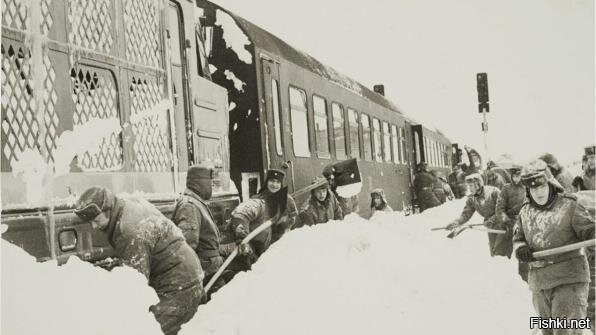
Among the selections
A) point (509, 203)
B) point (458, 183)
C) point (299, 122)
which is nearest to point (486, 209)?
point (509, 203)

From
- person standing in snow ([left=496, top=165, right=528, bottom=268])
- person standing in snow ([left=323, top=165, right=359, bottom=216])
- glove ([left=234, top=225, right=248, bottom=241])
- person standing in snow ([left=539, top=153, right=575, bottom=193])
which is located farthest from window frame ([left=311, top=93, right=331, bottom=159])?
person standing in snow ([left=539, top=153, right=575, bottom=193])

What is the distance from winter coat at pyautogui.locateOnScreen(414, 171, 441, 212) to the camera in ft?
46.3

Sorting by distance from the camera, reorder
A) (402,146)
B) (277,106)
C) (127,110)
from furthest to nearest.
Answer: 1. (402,146)
2. (277,106)
3. (127,110)

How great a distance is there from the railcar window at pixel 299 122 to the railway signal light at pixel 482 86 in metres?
2.13

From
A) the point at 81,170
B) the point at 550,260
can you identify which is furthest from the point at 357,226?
the point at 81,170

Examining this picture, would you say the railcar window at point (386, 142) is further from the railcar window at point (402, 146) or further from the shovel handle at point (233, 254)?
the shovel handle at point (233, 254)

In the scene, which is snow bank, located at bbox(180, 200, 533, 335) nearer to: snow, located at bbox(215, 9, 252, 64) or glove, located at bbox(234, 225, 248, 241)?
glove, located at bbox(234, 225, 248, 241)

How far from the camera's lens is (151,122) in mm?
3879

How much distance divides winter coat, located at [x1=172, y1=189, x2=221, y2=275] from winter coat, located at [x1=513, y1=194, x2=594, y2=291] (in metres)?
2.39

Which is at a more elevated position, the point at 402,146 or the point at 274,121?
the point at 274,121

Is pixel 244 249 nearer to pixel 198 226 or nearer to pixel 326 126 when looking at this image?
pixel 198 226

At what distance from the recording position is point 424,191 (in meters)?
14.2

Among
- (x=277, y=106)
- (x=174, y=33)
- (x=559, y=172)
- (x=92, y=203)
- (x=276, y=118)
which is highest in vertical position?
(x=174, y=33)

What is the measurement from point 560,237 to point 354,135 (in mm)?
5703
